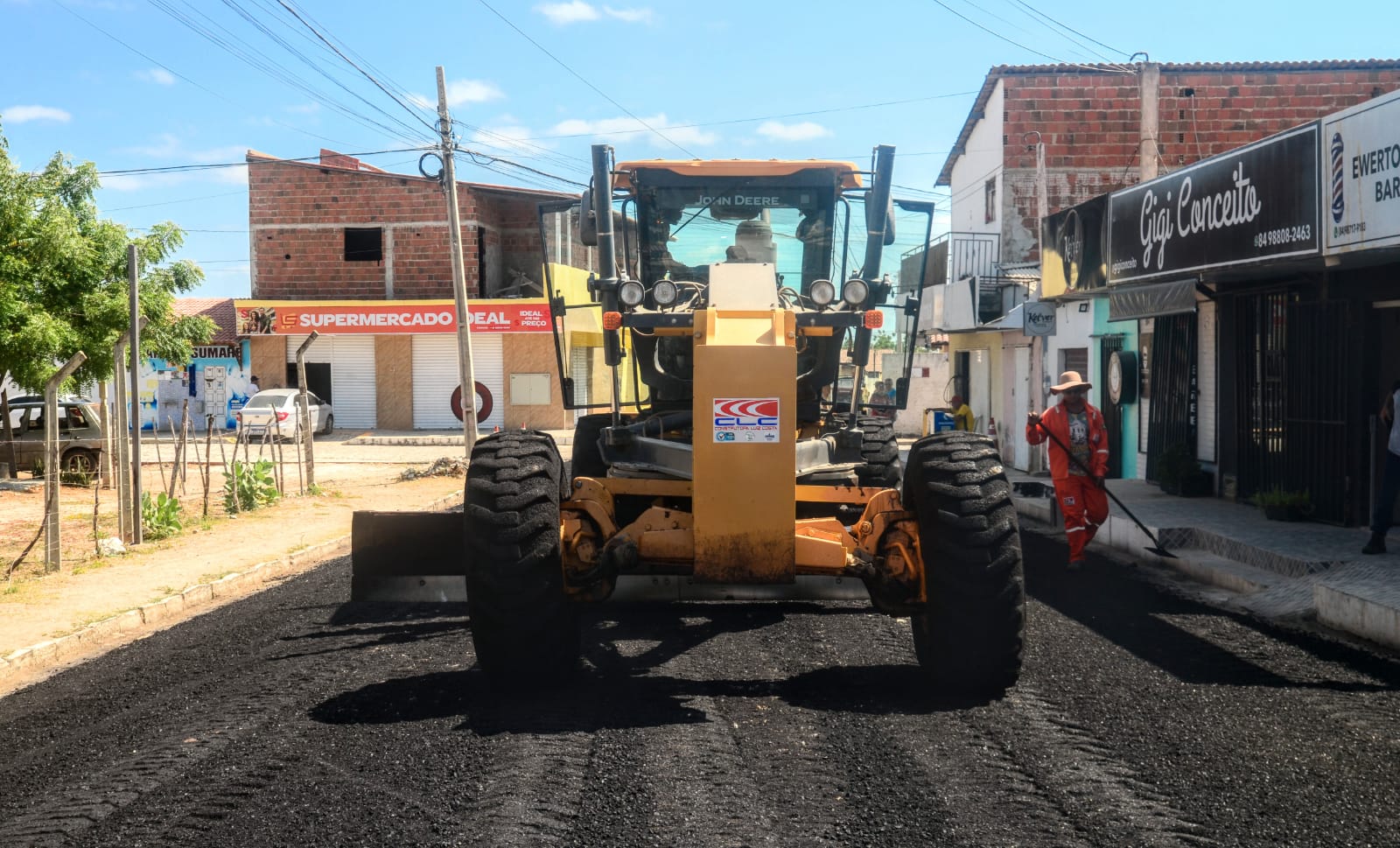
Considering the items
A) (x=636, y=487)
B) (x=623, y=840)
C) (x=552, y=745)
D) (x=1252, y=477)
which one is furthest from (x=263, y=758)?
(x=1252, y=477)

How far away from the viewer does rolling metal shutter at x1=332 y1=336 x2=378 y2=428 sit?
41.6 metres

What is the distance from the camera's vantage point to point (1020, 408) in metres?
25.1

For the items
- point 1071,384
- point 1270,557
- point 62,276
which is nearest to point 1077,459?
point 1071,384

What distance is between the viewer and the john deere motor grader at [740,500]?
6184 mm

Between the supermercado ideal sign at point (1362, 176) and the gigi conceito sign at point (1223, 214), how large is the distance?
0.21m

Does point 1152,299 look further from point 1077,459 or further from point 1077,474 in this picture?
point 1077,459

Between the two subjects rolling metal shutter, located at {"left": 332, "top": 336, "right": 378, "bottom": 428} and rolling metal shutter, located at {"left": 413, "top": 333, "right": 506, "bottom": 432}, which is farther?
rolling metal shutter, located at {"left": 332, "top": 336, "right": 378, "bottom": 428}

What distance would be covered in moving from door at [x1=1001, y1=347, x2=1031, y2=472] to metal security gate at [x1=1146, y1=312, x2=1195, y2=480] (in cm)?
588

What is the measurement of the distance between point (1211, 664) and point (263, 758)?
5109 mm

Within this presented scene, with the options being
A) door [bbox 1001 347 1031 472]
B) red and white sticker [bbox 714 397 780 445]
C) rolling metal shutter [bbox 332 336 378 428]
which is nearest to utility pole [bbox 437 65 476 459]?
door [bbox 1001 347 1031 472]

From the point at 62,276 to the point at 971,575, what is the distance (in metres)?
18.0

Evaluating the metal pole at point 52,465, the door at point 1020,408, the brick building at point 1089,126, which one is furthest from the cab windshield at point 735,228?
the brick building at point 1089,126

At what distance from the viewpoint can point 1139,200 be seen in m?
15.1

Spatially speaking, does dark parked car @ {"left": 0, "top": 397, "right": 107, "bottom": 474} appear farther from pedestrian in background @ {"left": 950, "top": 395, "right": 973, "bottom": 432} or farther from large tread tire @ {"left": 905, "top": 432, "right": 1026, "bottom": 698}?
large tread tire @ {"left": 905, "top": 432, "right": 1026, "bottom": 698}
